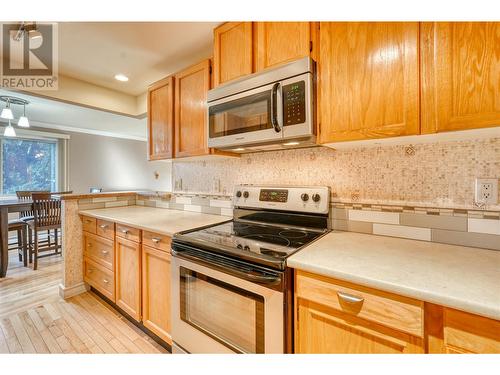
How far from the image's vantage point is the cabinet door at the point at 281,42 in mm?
1264

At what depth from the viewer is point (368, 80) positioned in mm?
1077

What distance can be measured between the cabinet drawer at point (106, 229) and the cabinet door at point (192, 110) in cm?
Result: 83

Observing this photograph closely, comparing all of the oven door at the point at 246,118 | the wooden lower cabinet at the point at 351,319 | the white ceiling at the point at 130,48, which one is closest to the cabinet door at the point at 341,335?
the wooden lower cabinet at the point at 351,319

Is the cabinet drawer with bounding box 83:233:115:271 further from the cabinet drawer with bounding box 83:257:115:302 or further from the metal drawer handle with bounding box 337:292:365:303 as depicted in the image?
the metal drawer handle with bounding box 337:292:365:303

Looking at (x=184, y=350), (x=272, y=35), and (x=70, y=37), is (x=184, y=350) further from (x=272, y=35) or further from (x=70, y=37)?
(x=70, y=37)

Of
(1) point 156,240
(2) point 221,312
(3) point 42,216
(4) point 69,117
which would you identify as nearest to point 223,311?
(2) point 221,312

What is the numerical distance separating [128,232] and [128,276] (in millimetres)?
357

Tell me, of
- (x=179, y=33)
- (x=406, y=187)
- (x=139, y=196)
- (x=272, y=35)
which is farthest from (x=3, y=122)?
(x=406, y=187)

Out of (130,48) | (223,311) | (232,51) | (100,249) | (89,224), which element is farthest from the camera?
(89,224)

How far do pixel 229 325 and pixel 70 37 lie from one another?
2419 millimetres

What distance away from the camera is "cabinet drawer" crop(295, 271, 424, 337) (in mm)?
750

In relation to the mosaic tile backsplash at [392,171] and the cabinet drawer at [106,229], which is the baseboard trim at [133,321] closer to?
the cabinet drawer at [106,229]

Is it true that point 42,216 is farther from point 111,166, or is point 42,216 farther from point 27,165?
point 111,166

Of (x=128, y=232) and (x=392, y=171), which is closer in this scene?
(x=392, y=171)
